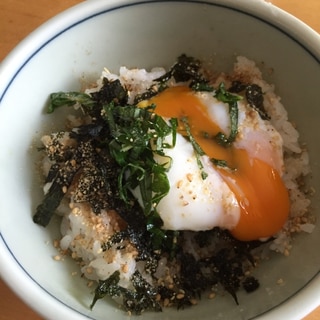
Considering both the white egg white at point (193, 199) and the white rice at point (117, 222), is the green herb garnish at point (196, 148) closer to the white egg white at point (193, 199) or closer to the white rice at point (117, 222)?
the white egg white at point (193, 199)

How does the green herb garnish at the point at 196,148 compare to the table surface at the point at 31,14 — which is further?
the table surface at the point at 31,14

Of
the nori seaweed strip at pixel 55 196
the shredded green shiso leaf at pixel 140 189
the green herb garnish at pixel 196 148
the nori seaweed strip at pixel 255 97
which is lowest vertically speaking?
the nori seaweed strip at pixel 55 196

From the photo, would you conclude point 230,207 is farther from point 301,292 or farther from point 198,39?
point 198,39

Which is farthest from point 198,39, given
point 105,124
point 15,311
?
point 15,311

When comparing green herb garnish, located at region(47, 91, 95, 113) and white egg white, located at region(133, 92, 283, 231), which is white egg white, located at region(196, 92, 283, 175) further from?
green herb garnish, located at region(47, 91, 95, 113)

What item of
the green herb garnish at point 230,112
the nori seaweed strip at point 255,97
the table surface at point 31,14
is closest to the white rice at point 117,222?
the nori seaweed strip at point 255,97

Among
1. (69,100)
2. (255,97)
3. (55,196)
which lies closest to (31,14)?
(69,100)

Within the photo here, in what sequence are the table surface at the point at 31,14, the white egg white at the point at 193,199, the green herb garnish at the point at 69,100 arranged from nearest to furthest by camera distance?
the white egg white at the point at 193,199, the green herb garnish at the point at 69,100, the table surface at the point at 31,14
